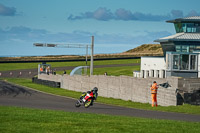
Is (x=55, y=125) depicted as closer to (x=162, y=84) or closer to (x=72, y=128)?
(x=72, y=128)

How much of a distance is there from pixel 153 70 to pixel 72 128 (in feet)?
170

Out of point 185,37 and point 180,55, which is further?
point 185,37

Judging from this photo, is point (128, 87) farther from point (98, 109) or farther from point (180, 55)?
point (180, 55)

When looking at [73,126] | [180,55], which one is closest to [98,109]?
[73,126]

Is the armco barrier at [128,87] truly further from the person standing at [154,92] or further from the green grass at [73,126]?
the green grass at [73,126]

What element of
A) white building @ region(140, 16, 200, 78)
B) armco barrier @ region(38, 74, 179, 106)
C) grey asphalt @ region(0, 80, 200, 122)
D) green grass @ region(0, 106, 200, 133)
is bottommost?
grey asphalt @ region(0, 80, 200, 122)

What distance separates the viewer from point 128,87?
113 feet

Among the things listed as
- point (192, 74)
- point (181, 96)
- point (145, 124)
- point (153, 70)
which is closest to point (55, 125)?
point (145, 124)

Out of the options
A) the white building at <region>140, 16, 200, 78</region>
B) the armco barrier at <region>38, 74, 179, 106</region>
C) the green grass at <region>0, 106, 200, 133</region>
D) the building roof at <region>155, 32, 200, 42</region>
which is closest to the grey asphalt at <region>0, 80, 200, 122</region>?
the armco barrier at <region>38, 74, 179, 106</region>

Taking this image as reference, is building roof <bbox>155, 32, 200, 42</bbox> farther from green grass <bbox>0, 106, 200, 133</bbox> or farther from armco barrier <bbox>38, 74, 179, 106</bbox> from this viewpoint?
green grass <bbox>0, 106, 200, 133</bbox>

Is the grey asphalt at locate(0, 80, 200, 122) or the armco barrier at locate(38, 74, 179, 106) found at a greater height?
the armco barrier at locate(38, 74, 179, 106)

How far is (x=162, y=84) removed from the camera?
29141 millimetres

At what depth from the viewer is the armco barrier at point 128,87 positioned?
27.5 metres

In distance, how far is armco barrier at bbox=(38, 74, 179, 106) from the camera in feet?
90.3
